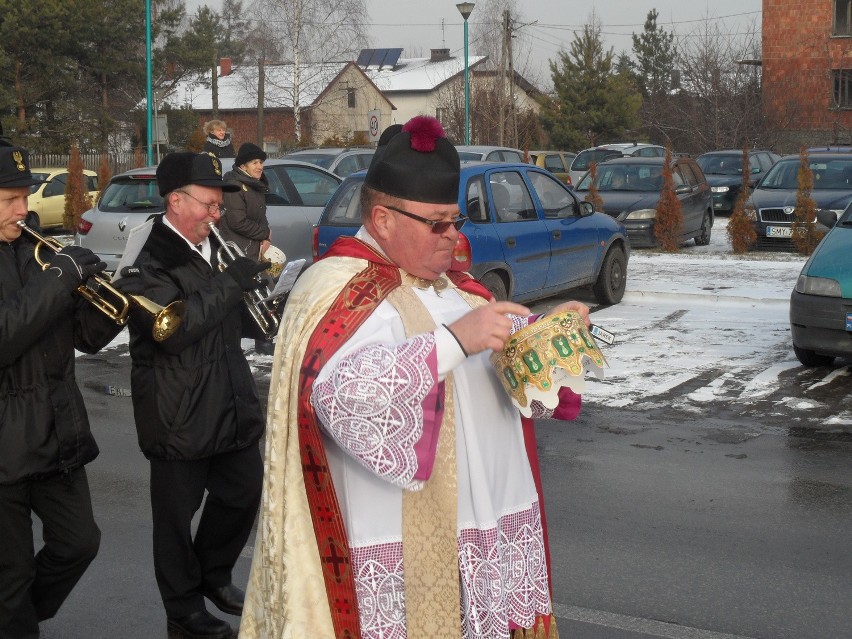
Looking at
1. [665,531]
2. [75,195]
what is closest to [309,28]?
[75,195]

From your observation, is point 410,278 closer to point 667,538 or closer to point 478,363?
point 478,363

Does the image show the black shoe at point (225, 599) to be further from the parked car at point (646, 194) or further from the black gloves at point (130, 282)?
A: the parked car at point (646, 194)

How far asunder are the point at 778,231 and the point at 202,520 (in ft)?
47.8

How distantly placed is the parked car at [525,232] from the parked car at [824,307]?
2.80 metres

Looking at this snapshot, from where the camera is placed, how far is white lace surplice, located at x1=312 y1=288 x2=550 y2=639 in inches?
101

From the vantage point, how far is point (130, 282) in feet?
13.3

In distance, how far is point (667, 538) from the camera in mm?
5727

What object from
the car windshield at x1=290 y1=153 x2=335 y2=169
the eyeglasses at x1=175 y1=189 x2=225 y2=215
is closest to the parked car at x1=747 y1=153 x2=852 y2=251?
the car windshield at x1=290 y1=153 x2=335 y2=169

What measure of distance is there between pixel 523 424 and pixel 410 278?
0.51 m

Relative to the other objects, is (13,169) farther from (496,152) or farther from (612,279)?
(496,152)

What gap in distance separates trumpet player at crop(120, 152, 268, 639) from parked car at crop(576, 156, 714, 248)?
45.6 ft

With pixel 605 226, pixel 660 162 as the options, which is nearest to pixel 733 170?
pixel 660 162

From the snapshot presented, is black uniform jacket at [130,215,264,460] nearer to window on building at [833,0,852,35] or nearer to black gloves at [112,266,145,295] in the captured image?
black gloves at [112,266,145,295]

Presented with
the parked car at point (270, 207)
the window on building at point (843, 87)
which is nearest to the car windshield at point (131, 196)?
the parked car at point (270, 207)
